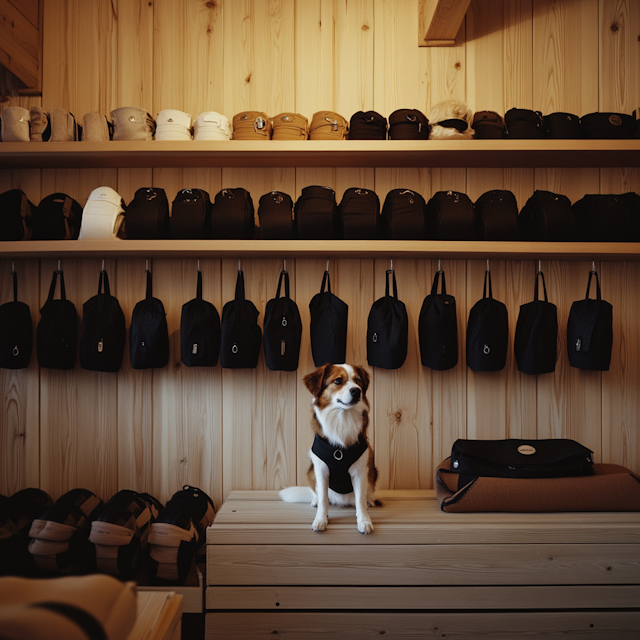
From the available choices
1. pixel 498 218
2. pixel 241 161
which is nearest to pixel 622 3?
pixel 498 218

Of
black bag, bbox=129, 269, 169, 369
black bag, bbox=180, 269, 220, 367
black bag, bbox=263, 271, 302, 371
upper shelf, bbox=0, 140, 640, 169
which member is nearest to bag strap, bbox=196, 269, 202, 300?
black bag, bbox=180, 269, 220, 367

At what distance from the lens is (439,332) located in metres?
2.00

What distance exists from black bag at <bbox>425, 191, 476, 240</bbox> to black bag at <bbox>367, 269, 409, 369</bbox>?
1.13 feet

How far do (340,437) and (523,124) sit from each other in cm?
154

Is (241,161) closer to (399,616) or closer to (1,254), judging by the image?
(1,254)

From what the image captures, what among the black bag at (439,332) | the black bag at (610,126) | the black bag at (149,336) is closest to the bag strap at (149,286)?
the black bag at (149,336)

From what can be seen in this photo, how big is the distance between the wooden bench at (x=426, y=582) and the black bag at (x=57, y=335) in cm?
104

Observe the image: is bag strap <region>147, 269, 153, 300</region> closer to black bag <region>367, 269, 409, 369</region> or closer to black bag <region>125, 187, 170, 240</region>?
black bag <region>125, 187, 170, 240</region>

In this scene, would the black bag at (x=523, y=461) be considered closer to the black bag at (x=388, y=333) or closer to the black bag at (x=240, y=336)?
the black bag at (x=388, y=333)

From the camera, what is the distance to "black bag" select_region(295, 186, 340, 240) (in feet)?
6.17

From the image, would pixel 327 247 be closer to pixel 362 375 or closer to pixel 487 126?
pixel 362 375

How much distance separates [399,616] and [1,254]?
214 cm

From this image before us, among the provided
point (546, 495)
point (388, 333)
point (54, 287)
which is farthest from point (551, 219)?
point (54, 287)

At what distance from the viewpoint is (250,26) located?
86.4 inches
